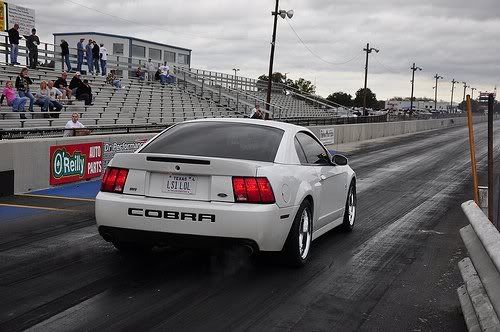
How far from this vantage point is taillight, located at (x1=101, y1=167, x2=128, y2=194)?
590cm

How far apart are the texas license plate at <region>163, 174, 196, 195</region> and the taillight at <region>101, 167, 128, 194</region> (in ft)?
1.50

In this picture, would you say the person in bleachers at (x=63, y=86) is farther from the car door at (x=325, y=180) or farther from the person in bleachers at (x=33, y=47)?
the car door at (x=325, y=180)

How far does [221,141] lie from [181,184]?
0.85 m

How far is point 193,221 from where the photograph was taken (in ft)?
18.1

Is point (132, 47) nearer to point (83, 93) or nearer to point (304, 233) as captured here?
point (83, 93)

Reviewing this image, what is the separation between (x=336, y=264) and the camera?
657 centimetres

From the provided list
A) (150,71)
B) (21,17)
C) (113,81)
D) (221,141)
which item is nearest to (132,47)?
(21,17)

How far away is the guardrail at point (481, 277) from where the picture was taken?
147 inches

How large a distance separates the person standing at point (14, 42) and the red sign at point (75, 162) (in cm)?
1172

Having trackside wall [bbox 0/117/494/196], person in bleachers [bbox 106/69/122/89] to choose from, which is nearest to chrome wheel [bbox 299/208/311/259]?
trackside wall [bbox 0/117/494/196]

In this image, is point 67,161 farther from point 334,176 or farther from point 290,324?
point 290,324

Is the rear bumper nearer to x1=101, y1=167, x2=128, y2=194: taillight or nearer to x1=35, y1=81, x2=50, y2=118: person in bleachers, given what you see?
x1=101, y1=167, x2=128, y2=194: taillight

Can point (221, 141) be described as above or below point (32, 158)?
above

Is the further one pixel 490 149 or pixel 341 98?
pixel 341 98
